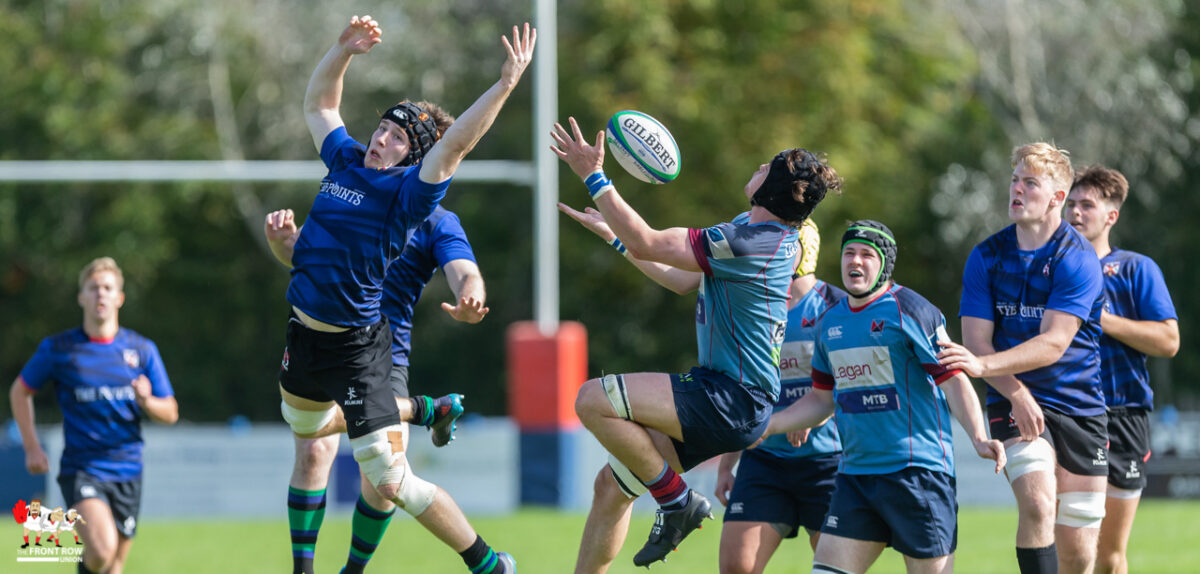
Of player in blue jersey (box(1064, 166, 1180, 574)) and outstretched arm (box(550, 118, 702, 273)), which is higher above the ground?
outstretched arm (box(550, 118, 702, 273))

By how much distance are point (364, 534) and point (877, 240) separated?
3051 millimetres

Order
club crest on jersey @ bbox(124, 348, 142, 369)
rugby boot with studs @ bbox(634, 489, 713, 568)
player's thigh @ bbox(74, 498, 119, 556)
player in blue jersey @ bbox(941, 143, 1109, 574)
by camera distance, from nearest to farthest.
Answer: rugby boot with studs @ bbox(634, 489, 713, 568) < player in blue jersey @ bbox(941, 143, 1109, 574) < player's thigh @ bbox(74, 498, 119, 556) < club crest on jersey @ bbox(124, 348, 142, 369)

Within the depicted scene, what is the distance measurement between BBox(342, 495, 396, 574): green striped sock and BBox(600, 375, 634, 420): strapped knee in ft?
6.07

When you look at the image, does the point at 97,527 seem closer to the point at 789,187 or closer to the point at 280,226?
the point at 280,226

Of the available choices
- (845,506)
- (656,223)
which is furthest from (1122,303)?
(656,223)

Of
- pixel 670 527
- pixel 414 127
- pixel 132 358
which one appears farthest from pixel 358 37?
pixel 132 358

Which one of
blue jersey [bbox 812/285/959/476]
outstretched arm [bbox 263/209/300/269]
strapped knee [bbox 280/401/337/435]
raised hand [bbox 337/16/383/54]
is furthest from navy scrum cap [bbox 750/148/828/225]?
strapped knee [bbox 280/401/337/435]

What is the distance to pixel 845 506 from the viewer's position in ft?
18.5

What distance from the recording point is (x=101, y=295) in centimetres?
801

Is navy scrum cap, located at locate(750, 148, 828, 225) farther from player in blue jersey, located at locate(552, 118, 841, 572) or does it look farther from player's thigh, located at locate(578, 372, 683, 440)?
player's thigh, located at locate(578, 372, 683, 440)

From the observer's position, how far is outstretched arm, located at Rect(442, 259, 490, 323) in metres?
6.25

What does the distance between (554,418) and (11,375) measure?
14.4 metres

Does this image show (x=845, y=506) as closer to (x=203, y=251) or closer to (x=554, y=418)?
(x=554, y=418)

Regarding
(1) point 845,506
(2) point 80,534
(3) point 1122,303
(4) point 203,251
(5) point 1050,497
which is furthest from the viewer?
(4) point 203,251
